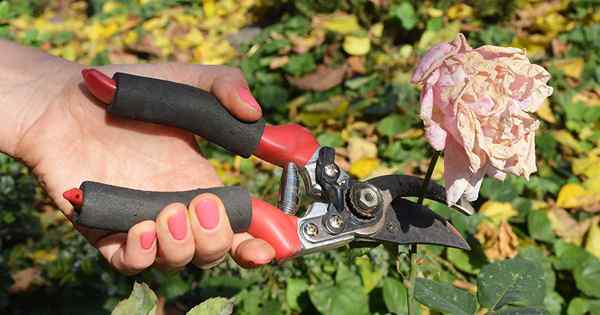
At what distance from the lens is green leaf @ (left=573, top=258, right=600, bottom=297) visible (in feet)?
6.97

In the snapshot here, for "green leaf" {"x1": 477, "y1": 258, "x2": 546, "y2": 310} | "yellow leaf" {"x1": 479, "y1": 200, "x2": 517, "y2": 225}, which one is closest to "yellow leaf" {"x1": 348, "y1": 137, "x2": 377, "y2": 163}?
A: "yellow leaf" {"x1": 479, "y1": 200, "x2": 517, "y2": 225}

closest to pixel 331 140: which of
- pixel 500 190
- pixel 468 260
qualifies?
pixel 500 190

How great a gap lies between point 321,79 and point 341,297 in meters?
1.25

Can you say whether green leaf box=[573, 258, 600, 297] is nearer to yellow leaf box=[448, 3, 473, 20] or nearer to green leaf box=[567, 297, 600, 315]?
green leaf box=[567, 297, 600, 315]

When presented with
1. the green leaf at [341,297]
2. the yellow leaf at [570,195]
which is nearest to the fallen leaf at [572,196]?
the yellow leaf at [570,195]

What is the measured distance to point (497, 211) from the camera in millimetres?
2441

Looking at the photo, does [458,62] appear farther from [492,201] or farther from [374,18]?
[374,18]

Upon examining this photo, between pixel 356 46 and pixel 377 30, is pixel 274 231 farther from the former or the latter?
pixel 377 30

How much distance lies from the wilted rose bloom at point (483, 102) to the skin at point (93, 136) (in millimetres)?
566

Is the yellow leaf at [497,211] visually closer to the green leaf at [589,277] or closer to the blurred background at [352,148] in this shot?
the blurred background at [352,148]

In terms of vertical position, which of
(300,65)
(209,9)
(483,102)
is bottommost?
(209,9)

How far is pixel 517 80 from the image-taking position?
1.26 m

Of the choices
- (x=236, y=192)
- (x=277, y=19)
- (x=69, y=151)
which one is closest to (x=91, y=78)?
(x=69, y=151)

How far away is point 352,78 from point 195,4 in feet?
5.20
